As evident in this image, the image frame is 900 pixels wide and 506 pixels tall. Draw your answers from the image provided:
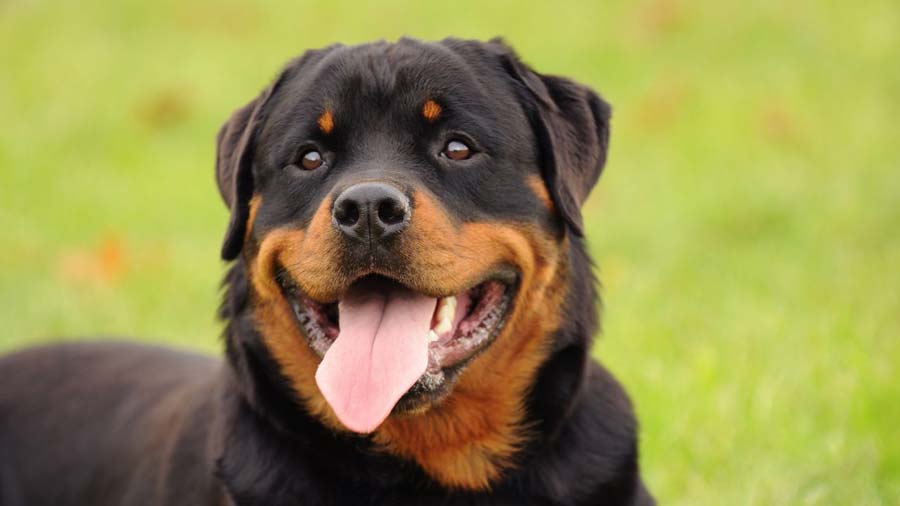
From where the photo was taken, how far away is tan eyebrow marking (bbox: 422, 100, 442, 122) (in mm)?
3422

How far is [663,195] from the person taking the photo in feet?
28.5

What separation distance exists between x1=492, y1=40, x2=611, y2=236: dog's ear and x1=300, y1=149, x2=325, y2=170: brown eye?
2.11 ft

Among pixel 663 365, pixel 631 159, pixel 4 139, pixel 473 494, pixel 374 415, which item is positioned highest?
pixel 374 415

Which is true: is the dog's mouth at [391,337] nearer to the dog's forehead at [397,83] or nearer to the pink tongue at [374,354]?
the pink tongue at [374,354]

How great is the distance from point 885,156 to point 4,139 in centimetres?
753

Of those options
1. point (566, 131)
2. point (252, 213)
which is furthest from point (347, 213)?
point (566, 131)

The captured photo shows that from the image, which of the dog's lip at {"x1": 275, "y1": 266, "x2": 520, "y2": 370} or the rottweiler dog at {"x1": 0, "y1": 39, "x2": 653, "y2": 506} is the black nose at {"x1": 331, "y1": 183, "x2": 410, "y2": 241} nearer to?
the rottweiler dog at {"x1": 0, "y1": 39, "x2": 653, "y2": 506}

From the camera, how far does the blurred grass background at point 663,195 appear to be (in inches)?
188

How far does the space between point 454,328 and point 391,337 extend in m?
0.21

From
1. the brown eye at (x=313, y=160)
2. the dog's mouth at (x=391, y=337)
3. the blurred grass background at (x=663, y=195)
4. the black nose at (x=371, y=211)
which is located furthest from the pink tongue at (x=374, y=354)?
the blurred grass background at (x=663, y=195)

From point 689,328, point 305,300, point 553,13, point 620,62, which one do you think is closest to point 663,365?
point 689,328

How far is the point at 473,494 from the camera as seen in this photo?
329cm

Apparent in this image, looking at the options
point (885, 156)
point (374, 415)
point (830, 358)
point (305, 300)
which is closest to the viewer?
point (374, 415)

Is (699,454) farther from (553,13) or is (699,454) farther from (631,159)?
(553,13)
